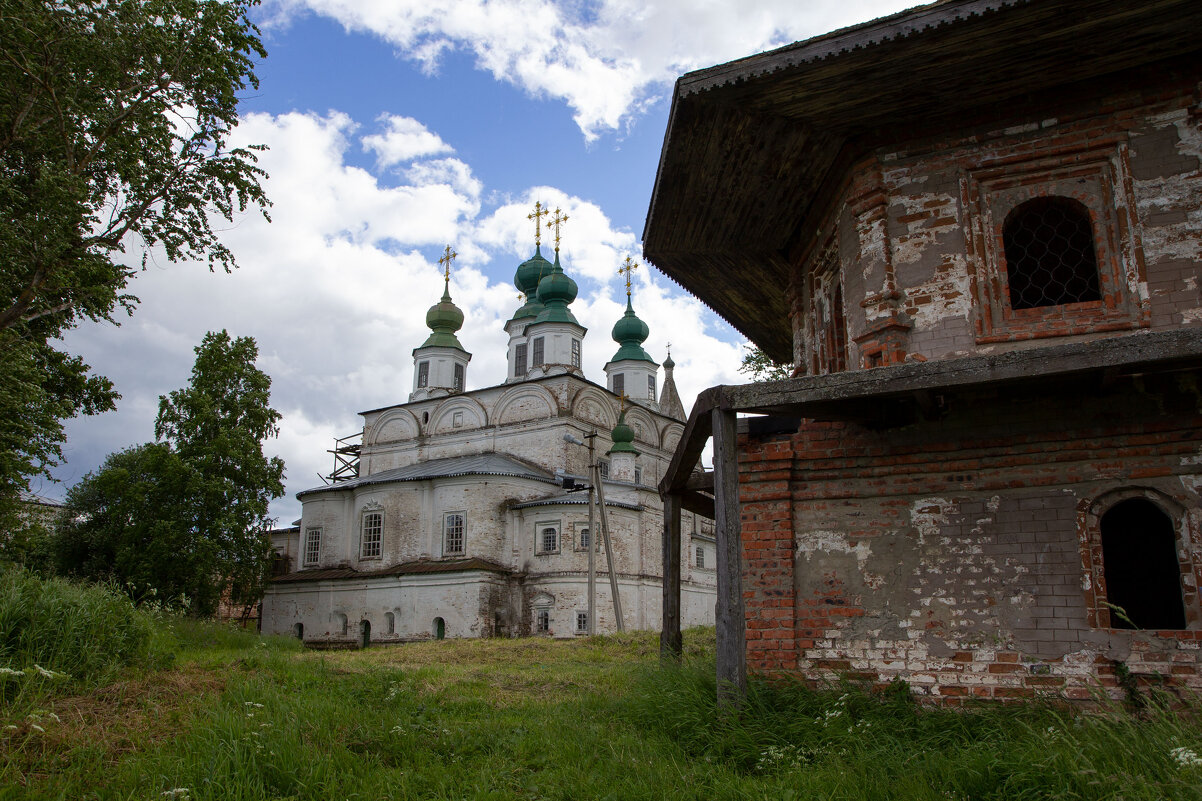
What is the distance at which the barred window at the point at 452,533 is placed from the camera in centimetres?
2739

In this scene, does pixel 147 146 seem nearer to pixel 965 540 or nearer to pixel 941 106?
pixel 941 106

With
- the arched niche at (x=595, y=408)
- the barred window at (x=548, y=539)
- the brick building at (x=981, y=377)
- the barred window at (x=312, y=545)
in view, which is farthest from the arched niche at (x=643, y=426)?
the brick building at (x=981, y=377)

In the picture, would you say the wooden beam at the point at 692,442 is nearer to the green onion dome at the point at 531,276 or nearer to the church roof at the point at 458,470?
the church roof at the point at 458,470

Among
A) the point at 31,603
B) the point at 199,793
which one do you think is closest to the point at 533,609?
the point at 31,603

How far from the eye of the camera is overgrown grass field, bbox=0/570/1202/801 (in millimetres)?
4332

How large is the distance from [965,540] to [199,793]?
196 inches

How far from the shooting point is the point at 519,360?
120 feet

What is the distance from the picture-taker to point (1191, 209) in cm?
612

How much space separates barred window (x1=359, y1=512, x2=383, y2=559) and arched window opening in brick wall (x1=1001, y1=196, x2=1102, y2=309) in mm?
24876

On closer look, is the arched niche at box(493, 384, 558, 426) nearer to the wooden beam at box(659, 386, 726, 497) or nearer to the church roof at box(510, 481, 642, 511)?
the church roof at box(510, 481, 642, 511)

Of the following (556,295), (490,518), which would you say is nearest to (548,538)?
(490,518)

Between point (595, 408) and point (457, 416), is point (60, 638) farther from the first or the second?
point (457, 416)

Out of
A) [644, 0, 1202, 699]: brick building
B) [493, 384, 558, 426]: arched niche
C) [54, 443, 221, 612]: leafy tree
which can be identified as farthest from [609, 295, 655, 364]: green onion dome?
[644, 0, 1202, 699]: brick building

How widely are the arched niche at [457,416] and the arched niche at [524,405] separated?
73 centimetres
